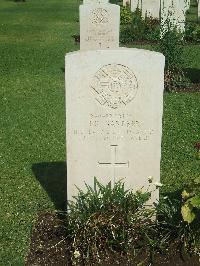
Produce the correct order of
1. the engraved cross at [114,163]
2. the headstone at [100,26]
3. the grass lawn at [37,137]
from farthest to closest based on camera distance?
the headstone at [100,26] < the grass lawn at [37,137] < the engraved cross at [114,163]

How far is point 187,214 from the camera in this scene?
4.49m

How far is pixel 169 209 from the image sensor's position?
4.98m

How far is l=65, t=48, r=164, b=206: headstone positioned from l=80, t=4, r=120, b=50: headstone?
272 inches

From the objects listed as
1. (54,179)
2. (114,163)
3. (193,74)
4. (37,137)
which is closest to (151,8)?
(193,74)

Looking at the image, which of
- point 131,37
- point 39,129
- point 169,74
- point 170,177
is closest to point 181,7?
point 131,37

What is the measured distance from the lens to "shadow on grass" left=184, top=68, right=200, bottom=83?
38.0 feet

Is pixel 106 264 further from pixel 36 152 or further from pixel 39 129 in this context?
pixel 39 129

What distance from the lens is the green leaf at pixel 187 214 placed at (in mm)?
4477

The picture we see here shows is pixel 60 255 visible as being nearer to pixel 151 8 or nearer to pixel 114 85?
pixel 114 85

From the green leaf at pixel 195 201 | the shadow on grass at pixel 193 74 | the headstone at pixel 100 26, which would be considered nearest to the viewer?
the green leaf at pixel 195 201

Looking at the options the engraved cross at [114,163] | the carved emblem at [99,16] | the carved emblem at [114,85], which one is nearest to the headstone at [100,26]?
the carved emblem at [99,16]

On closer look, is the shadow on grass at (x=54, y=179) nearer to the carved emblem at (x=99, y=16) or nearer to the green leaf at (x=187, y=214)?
the green leaf at (x=187, y=214)

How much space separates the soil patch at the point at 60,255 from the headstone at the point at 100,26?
711 cm

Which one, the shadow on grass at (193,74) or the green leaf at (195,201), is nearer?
the green leaf at (195,201)
